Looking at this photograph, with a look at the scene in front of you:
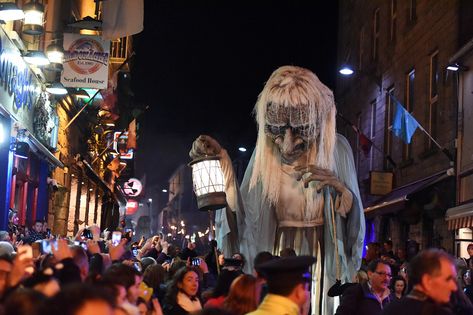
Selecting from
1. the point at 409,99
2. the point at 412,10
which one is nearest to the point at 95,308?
the point at 409,99

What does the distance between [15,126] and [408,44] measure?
43.6 feet

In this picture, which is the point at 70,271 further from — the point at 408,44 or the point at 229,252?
the point at 408,44

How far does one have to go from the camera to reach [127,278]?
5781 mm

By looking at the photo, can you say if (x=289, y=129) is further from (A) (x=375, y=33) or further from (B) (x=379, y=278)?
(A) (x=375, y=33)

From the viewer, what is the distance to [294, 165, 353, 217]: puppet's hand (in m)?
8.32

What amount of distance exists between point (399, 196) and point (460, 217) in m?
4.99

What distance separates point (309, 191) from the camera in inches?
343

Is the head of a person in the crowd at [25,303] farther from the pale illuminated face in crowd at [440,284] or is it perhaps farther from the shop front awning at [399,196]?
the shop front awning at [399,196]

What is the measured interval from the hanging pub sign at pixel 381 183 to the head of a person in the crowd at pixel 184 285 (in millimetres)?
19517

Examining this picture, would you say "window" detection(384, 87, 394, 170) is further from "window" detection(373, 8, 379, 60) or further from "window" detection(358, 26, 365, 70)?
"window" detection(358, 26, 365, 70)

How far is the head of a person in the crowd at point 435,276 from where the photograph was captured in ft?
15.8

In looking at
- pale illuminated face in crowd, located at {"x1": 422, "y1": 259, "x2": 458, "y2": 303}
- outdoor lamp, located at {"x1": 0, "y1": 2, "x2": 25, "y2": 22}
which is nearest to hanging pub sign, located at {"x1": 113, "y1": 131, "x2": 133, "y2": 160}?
outdoor lamp, located at {"x1": 0, "y1": 2, "x2": 25, "y2": 22}

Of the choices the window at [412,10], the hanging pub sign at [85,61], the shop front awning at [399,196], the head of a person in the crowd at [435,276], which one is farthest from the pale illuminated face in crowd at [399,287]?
the window at [412,10]

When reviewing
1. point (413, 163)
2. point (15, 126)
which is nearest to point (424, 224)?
point (413, 163)
